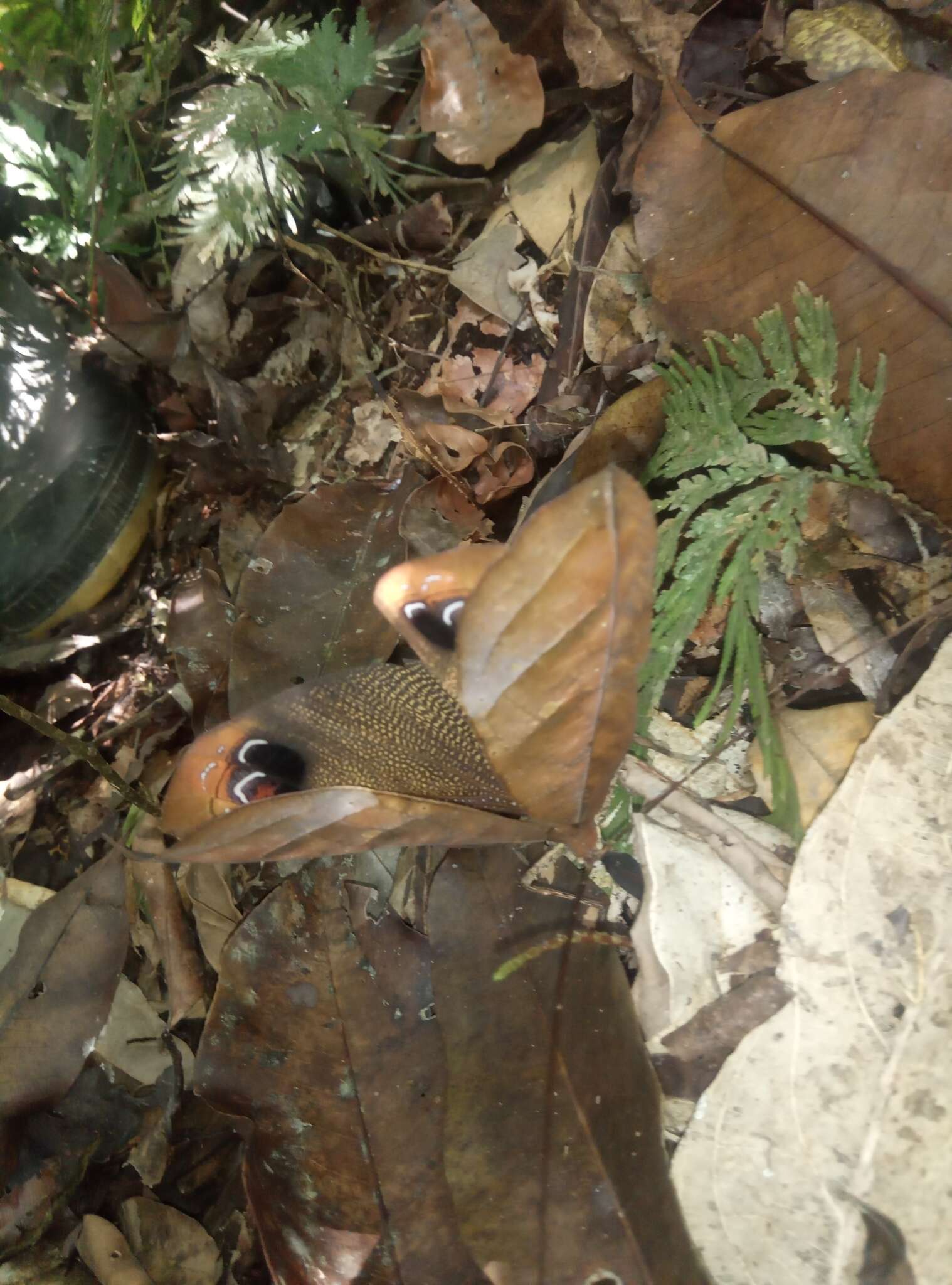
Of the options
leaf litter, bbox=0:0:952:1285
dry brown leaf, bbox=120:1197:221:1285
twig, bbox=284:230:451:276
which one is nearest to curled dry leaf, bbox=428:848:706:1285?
leaf litter, bbox=0:0:952:1285

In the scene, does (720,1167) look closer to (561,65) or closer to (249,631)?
(249,631)

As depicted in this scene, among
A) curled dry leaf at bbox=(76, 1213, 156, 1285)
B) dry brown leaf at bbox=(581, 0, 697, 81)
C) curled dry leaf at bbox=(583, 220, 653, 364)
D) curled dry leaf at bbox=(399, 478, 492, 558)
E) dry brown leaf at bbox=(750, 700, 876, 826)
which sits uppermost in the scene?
dry brown leaf at bbox=(581, 0, 697, 81)

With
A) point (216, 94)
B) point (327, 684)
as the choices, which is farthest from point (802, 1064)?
point (216, 94)

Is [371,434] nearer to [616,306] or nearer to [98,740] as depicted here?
[616,306]

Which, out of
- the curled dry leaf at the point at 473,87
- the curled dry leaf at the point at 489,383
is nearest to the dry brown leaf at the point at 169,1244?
the curled dry leaf at the point at 489,383

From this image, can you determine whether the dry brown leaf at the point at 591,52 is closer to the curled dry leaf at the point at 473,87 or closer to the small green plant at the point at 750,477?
the curled dry leaf at the point at 473,87

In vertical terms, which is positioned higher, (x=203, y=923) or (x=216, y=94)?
(x=216, y=94)

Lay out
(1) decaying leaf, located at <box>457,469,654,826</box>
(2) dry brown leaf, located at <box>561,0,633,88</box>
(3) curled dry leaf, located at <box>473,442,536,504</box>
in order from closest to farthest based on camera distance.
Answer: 1. (1) decaying leaf, located at <box>457,469,654,826</box>
2. (2) dry brown leaf, located at <box>561,0,633,88</box>
3. (3) curled dry leaf, located at <box>473,442,536,504</box>

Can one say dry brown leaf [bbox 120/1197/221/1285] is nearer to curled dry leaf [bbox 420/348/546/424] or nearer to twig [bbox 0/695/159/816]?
twig [bbox 0/695/159/816]
